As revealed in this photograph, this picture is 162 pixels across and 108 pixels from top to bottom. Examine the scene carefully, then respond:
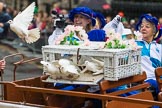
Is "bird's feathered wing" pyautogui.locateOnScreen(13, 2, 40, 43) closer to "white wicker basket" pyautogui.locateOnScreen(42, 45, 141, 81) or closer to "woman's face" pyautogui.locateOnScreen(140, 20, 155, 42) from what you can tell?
"white wicker basket" pyautogui.locateOnScreen(42, 45, 141, 81)

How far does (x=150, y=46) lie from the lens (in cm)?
692

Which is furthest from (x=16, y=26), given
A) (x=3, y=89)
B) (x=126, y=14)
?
(x=126, y=14)

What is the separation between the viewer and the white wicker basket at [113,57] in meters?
5.50

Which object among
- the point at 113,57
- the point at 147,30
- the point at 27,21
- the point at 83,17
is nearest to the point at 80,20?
the point at 83,17

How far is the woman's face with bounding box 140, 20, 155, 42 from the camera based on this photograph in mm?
7008

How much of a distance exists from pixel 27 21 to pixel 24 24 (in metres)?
0.05

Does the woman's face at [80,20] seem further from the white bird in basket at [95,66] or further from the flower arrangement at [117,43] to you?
the white bird in basket at [95,66]

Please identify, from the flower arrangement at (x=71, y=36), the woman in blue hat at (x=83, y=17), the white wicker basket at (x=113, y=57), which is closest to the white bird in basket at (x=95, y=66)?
the white wicker basket at (x=113, y=57)

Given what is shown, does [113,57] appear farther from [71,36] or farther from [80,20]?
[80,20]

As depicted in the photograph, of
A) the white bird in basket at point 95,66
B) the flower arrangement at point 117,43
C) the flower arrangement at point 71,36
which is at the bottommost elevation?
the white bird in basket at point 95,66

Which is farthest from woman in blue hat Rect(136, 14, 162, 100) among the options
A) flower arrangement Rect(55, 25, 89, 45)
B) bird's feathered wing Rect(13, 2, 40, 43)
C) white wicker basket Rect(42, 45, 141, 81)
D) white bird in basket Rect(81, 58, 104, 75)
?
bird's feathered wing Rect(13, 2, 40, 43)

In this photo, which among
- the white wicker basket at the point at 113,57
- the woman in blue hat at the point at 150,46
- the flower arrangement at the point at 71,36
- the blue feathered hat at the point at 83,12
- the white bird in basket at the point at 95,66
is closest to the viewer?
the white wicker basket at the point at 113,57

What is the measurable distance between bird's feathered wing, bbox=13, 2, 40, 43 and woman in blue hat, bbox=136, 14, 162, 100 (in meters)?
1.38

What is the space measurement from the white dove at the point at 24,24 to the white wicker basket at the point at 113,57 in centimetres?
39
